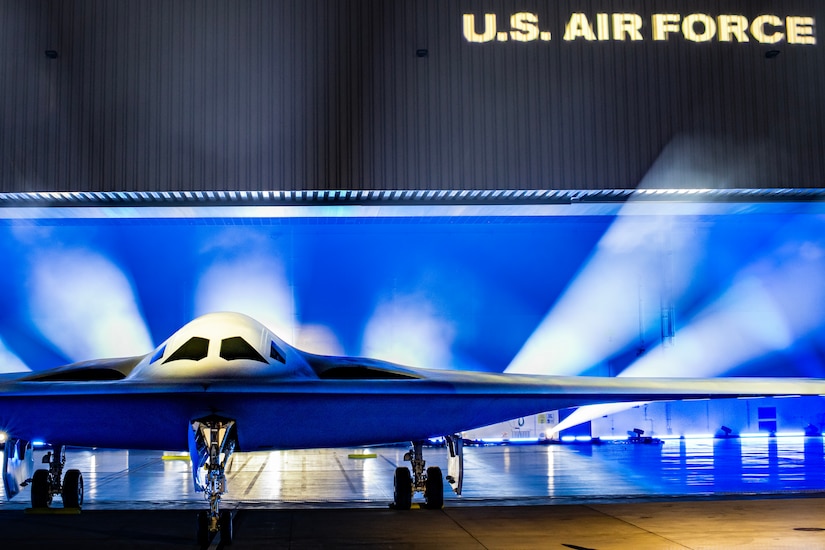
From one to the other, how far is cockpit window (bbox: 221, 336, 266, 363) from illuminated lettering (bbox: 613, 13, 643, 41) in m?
9.70

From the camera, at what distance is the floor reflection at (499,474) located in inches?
Answer: 396

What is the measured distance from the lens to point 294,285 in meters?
19.8

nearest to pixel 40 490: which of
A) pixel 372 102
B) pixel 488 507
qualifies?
pixel 488 507

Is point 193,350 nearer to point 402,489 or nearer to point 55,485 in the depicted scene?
point 402,489

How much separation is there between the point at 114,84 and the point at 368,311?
8842 mm

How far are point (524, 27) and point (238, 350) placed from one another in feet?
29.4

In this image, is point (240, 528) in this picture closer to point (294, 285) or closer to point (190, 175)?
point (190, 175)

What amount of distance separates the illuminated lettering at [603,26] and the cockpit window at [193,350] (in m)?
9.65

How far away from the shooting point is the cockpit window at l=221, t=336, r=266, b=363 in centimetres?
713

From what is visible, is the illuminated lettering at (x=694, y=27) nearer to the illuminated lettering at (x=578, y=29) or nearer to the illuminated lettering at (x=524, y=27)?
the illuminated lettering at (x=578, y=29)

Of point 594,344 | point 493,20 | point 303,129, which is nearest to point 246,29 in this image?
point 303,129

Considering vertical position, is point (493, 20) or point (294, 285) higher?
point (493, 20)

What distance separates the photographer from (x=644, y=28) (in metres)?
14.0

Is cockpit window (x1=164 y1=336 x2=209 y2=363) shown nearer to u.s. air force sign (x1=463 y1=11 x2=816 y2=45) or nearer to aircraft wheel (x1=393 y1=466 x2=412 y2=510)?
aircraft wheel (x1=393 y1=466 x2=412 y2=510)
